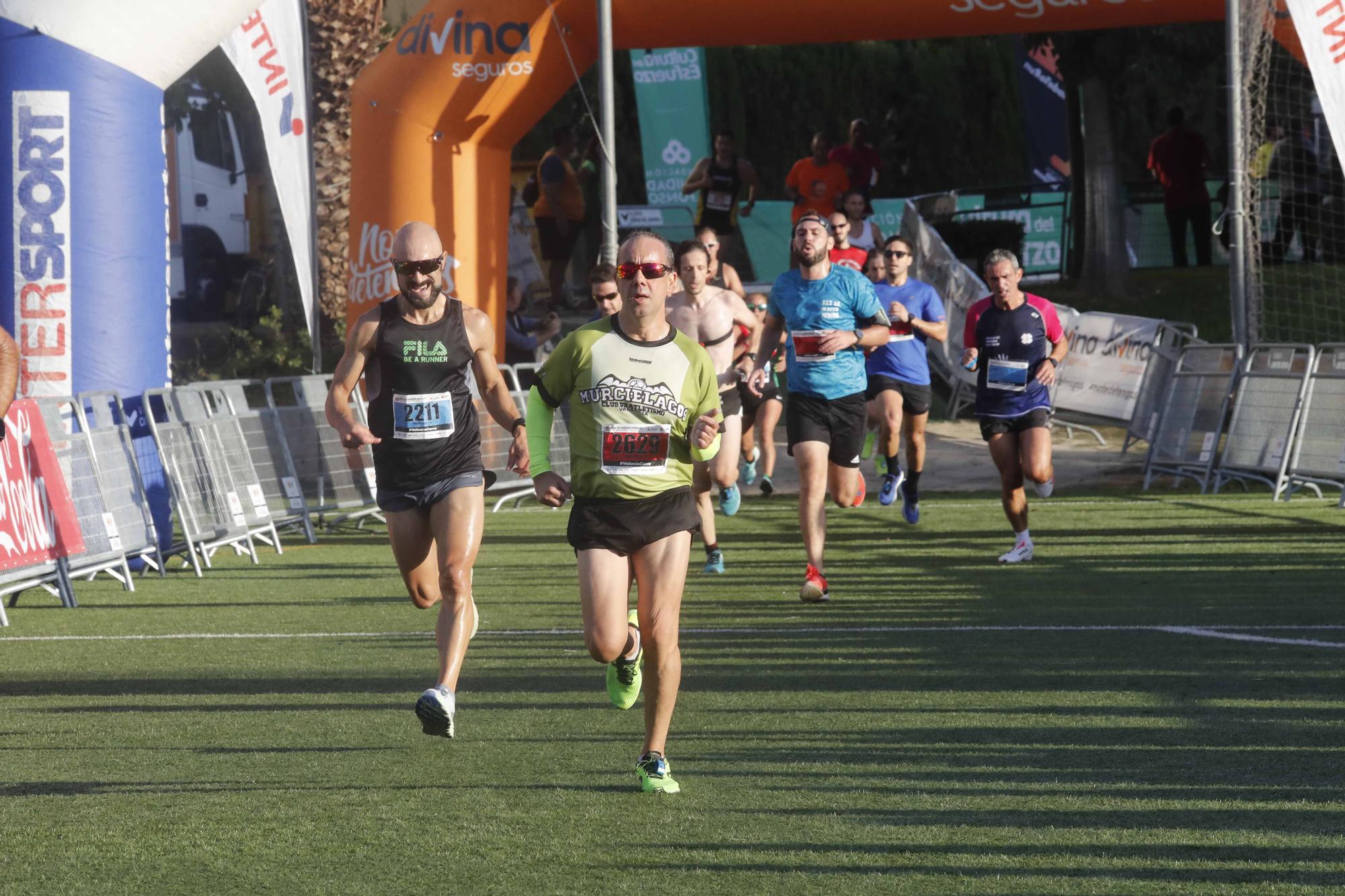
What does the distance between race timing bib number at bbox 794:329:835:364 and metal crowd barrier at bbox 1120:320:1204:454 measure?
693 cm

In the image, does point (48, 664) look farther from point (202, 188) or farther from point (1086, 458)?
point (202, 188)

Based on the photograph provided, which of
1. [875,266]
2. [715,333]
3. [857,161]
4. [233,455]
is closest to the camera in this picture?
[715,333]

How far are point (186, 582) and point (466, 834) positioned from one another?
7181 mm

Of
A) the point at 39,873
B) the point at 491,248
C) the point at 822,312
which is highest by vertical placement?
the point at 491,248

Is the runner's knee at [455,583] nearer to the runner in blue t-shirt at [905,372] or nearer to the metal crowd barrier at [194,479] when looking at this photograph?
the metal crowd barrier at [194,479]

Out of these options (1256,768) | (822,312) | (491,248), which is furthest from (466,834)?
(491,248)

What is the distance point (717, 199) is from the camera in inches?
826

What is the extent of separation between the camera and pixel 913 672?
789 centimetres

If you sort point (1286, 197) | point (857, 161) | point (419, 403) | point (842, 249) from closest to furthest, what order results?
point (419, 403), point (842, 249), point (857, 161), point (1286, 197)

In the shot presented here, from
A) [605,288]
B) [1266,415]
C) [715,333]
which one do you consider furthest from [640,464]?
[1266,415]

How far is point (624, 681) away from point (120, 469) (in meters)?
6.57

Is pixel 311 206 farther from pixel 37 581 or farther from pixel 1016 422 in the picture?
pixel 1016 422

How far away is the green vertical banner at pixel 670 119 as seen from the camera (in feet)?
81.9

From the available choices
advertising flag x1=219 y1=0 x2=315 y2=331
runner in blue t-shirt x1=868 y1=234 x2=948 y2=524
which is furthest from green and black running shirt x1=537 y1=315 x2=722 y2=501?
advertising flag x1=219 y1=0 x2=315 y2=331
